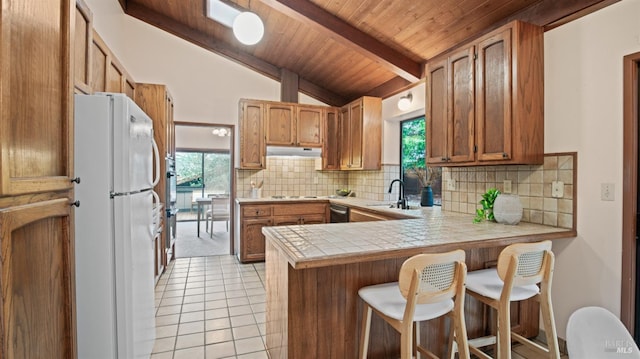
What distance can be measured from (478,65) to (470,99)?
0.25 m

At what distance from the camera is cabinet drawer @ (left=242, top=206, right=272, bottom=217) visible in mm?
4027

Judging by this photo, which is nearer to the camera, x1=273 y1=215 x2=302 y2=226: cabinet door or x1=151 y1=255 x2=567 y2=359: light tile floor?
x1=151 y1=255 x2=567 y2=359: light tile floor

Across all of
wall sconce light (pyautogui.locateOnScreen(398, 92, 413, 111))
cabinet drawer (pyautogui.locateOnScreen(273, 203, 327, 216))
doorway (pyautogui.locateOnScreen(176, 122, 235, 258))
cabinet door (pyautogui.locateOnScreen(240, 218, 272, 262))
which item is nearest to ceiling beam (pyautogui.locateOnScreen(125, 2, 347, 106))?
wall sconce light (pyautogui.locateOnScreen(398, 92, 413, 111))

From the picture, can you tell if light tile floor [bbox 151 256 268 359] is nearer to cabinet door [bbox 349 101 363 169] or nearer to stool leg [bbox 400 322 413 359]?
stool leg [bbox 400 322 413 359]

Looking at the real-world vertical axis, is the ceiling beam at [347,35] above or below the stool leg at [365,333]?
above

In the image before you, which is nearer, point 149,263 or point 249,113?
point 149,263

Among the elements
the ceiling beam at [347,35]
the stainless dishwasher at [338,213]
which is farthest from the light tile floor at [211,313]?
the ceiling beam at [347,35]

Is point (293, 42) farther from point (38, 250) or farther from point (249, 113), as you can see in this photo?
point (38, 250)

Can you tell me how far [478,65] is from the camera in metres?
2.29

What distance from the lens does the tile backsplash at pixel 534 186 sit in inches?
80.3

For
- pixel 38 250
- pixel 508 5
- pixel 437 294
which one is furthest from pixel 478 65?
pixel 38 250

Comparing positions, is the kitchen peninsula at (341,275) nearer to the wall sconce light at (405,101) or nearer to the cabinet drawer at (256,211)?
the wall sconce light at (405,101)

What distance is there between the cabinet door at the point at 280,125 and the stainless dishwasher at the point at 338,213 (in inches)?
44.5

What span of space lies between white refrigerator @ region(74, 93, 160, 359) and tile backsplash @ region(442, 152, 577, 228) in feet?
8.84
